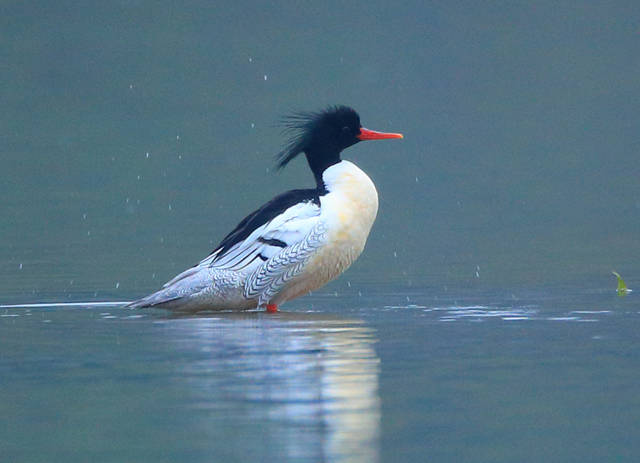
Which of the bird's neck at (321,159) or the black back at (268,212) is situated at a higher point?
the bird's neck at (321,159)

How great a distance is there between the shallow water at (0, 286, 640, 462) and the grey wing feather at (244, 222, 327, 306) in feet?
0.95

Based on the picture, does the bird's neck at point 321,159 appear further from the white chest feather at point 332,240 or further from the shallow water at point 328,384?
the shallow water at point 328,384

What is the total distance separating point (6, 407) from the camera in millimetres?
7543

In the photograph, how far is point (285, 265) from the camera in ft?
37.9

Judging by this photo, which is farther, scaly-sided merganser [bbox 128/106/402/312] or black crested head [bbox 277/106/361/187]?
black crested head [bbox 277/106/361/187]

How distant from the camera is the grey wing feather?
11.5 meters

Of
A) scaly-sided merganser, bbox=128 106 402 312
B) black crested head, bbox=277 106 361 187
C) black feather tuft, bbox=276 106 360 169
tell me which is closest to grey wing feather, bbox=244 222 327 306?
scaly-sided merganser, bbox=128 106 402 312

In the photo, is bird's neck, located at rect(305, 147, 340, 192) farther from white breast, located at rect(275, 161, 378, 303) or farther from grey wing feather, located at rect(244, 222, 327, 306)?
grey wing feather, located at rect(244, 222, 327, 306)

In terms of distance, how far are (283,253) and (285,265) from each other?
3.5 inches

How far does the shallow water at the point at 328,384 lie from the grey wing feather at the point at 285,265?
29 cm

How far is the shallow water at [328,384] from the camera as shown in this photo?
6602mm

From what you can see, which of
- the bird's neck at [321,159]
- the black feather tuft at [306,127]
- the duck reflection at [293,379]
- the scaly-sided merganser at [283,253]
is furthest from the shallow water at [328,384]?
the black feather tuft at [306,127]

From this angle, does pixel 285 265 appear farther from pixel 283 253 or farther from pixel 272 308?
pixel 272 308

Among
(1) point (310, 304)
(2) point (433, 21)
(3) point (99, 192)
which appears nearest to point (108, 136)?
(3) point (99, 192)
